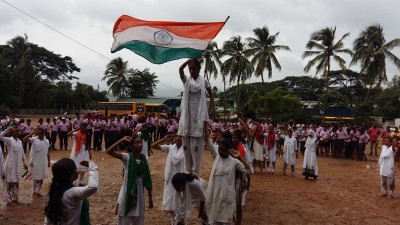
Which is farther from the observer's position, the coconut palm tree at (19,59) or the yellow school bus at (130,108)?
the coconut palm tree at (19,59)

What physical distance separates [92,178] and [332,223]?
630 centimetres

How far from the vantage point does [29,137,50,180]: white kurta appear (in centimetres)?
934

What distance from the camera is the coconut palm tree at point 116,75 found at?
2176 inches

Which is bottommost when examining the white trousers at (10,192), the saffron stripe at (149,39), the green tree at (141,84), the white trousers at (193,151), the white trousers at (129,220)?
the white trousers at (10,192)

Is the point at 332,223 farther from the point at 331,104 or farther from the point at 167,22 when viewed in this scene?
the point at 331,104

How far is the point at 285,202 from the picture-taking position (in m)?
9.88

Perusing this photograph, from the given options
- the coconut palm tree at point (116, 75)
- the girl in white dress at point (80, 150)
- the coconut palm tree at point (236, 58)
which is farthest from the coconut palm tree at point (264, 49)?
the girl in white dress at point (80, 150)

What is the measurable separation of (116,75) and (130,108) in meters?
18.8

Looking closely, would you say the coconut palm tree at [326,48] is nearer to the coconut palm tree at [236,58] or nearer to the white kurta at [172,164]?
the coconut palm tree at [236,58]

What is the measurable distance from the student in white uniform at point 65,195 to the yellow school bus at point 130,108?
34.2 metres

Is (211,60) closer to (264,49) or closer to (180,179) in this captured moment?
(264,49)

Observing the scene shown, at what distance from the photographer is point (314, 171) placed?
531 inches

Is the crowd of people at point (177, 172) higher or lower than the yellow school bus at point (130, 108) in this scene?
lower

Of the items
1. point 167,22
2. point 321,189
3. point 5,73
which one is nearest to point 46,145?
point 167,22
